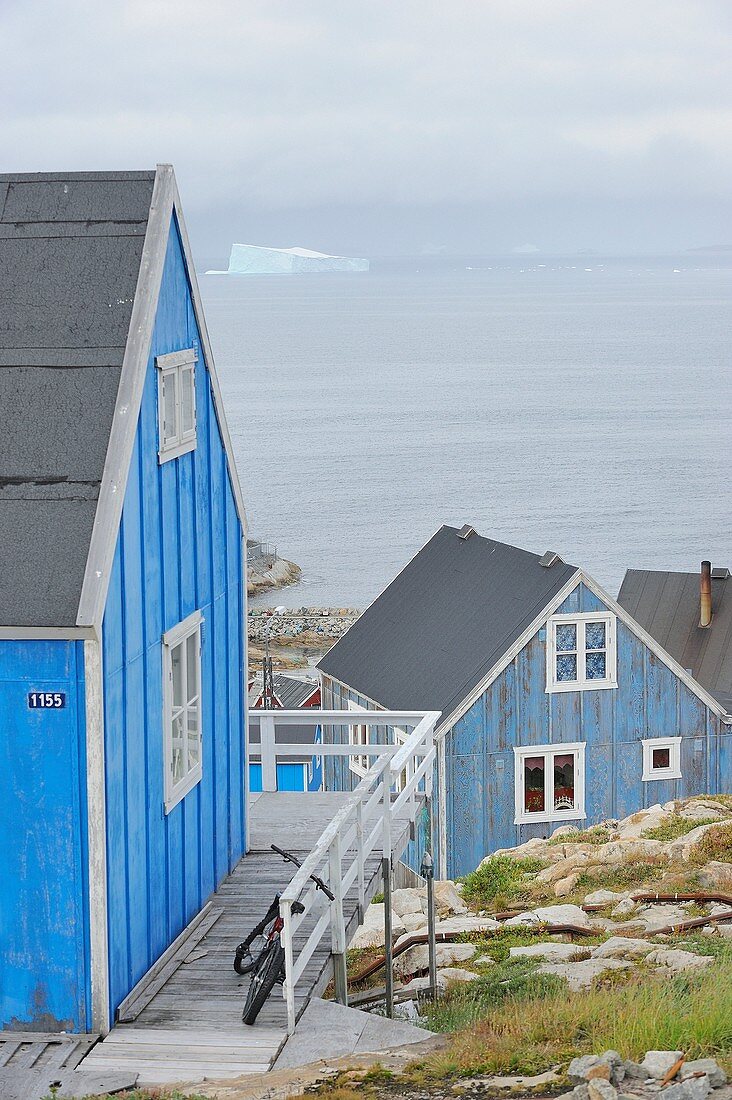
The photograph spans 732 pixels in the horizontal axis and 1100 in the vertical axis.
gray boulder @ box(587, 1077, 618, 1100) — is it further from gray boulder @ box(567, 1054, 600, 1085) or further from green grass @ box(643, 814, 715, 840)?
green grass @ box(643, 814, 715, 840)

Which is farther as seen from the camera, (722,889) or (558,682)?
(558,682)

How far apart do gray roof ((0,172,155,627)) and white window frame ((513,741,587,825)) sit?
19631 millimetres

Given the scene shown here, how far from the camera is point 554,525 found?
336 ft

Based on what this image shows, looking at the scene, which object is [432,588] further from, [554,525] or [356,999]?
[554,525]

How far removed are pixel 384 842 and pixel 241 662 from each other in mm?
2210

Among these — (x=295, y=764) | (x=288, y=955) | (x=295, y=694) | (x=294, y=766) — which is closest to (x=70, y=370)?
(x=288, y=955)

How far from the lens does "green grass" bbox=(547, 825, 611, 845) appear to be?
1927 centimetres

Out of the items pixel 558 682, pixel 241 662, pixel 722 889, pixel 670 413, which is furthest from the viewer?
pixel 670 413

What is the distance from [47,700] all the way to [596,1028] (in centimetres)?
401

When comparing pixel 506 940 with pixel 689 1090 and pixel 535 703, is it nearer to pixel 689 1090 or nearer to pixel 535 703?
pixel 689 1090

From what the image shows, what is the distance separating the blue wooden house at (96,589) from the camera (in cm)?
931

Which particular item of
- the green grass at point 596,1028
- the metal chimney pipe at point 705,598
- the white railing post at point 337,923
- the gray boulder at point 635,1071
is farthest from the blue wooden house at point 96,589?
the metal chimney pipe at point 705,598

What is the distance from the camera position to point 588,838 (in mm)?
19641

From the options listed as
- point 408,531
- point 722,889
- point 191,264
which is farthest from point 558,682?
point 408,531
